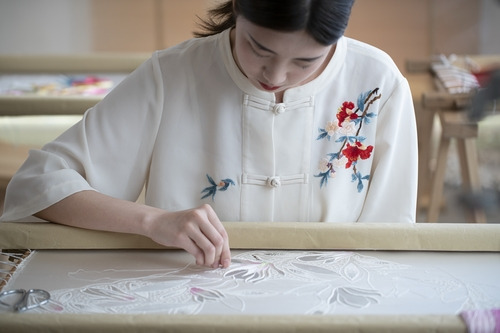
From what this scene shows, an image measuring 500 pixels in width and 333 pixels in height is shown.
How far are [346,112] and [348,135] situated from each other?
4 centimetres

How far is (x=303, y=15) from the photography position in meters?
0.86

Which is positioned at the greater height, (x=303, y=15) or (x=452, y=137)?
(x=303, y=15)

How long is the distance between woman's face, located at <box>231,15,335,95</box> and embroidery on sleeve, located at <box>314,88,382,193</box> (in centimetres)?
19

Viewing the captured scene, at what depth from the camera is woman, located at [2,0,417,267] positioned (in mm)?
1127

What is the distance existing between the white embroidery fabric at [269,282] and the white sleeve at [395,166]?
21 centimetres

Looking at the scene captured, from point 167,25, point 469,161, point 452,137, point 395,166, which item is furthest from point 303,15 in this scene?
point 167,25

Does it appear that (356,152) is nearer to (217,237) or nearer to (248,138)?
(248,138)

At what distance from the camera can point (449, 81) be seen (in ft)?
8.00

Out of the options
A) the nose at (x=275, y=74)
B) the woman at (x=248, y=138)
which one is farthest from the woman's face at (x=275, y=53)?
the woman at (x=248, y=138)

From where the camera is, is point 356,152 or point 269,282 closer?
point 269,282

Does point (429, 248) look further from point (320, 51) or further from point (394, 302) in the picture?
point (320, 51)

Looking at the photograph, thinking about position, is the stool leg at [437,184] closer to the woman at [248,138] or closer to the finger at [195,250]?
the woman at [248,138]

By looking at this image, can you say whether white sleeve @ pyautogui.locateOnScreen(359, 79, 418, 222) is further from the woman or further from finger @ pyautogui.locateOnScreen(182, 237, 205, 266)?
finger @ pyautogui.locateOnScreen(182, 237, 205, 266)

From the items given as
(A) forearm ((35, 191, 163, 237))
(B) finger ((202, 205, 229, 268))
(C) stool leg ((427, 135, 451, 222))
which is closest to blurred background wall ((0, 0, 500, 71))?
(C) stool leg ((427, 135, 451, 222))
